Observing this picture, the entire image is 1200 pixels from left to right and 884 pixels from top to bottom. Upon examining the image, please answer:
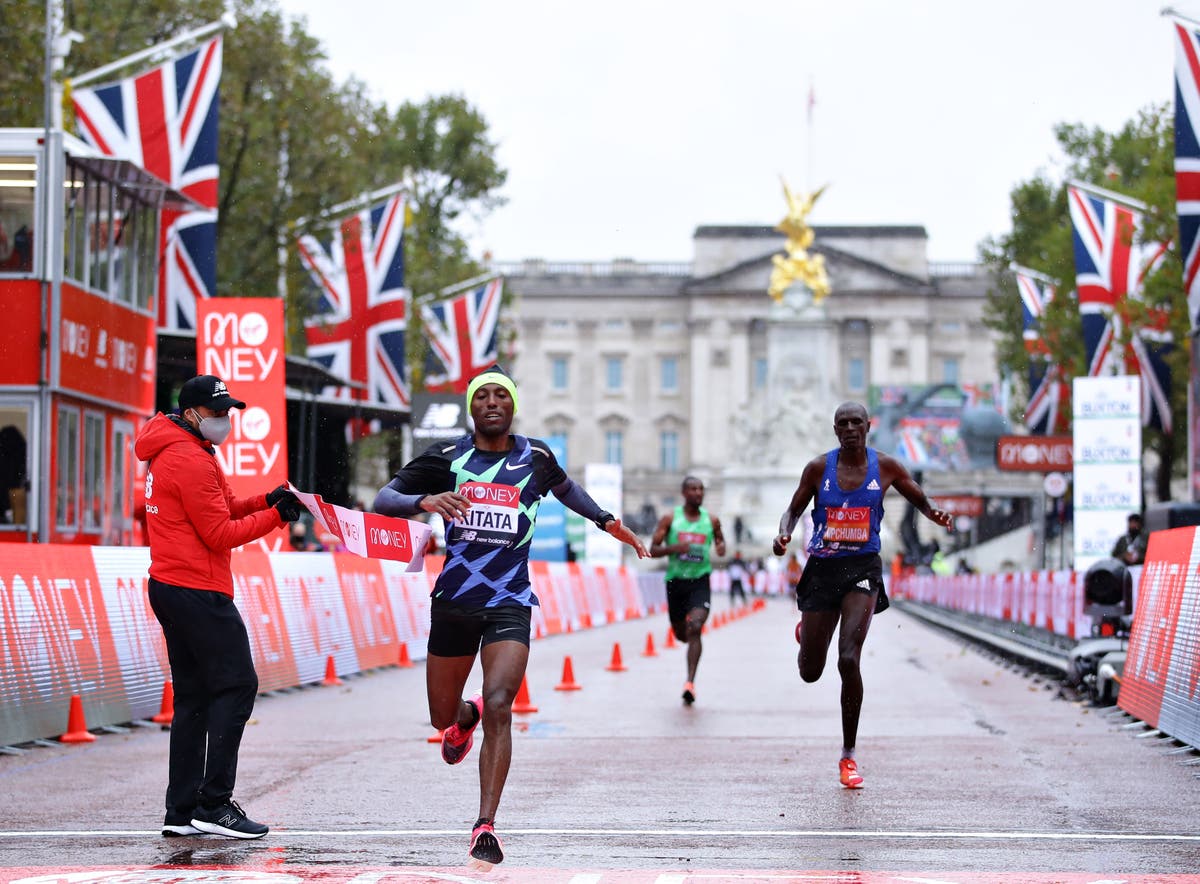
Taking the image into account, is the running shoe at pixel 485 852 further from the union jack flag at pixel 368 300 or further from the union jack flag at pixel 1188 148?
the union jack flag at pixel 368 300

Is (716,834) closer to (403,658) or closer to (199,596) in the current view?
(199,596)

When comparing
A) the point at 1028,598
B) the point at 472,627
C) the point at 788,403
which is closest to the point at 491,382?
the point at 472,627

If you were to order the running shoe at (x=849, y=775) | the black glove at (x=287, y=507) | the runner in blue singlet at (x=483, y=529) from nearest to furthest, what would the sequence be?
1. the runner in blue singlet at (x=483, y=529)
2. the black glove at (x=287, y=507)
3. the running shoe at (x=849, y=775)

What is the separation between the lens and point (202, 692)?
29.2 ft

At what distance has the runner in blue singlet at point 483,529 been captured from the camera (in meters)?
8.14

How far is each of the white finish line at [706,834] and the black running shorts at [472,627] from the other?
0.94 meters

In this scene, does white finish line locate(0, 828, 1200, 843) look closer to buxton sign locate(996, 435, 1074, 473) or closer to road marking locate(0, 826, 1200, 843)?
road marking locate(0, 826, 1200, 843)

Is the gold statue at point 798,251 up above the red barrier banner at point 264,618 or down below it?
above

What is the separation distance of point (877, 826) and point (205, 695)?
2.92 metres

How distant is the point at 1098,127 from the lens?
6794 cm

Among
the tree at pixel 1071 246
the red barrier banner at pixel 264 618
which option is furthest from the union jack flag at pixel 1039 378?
the red barrier banner at pixel 264 618

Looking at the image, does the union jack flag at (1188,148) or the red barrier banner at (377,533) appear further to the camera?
the union jack flag at (1188,148)

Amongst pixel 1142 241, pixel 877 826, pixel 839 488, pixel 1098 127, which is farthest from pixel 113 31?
pixel 1098 127

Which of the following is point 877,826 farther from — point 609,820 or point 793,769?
point 793,769
